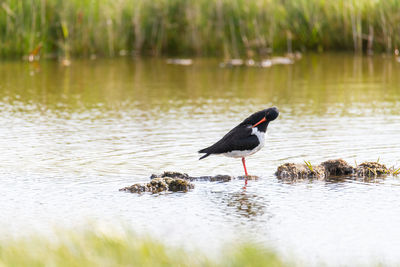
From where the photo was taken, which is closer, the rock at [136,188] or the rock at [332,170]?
the rock at [136,188]

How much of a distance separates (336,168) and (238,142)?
1.35 m

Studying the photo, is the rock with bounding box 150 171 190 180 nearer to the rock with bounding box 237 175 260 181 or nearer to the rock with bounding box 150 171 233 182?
the rock with bounding box 150 171 233 182

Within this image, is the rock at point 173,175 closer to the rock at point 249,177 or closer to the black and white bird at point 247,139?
the black and white bird at point 247,139

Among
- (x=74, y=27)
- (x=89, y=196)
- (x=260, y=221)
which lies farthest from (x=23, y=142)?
(x=74, y=27)

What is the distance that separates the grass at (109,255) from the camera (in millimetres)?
5418

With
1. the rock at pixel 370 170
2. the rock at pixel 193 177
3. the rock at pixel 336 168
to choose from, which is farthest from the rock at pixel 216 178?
the rock at pixel 370 170

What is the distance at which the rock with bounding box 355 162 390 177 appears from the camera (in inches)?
392

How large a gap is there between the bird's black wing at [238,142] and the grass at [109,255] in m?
3.94

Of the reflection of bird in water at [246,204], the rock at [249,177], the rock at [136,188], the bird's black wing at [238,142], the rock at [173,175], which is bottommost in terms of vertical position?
the reflection of bird in water at [246,204]

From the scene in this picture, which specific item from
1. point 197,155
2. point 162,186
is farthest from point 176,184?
point 197,155

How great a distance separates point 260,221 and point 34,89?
1145cm

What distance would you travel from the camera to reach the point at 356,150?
1155 centimetres

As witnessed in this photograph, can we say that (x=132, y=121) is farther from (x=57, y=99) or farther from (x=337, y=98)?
(x=337, y=98)

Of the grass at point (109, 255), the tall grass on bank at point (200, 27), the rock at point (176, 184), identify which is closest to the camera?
the grass at point (109, 255)
